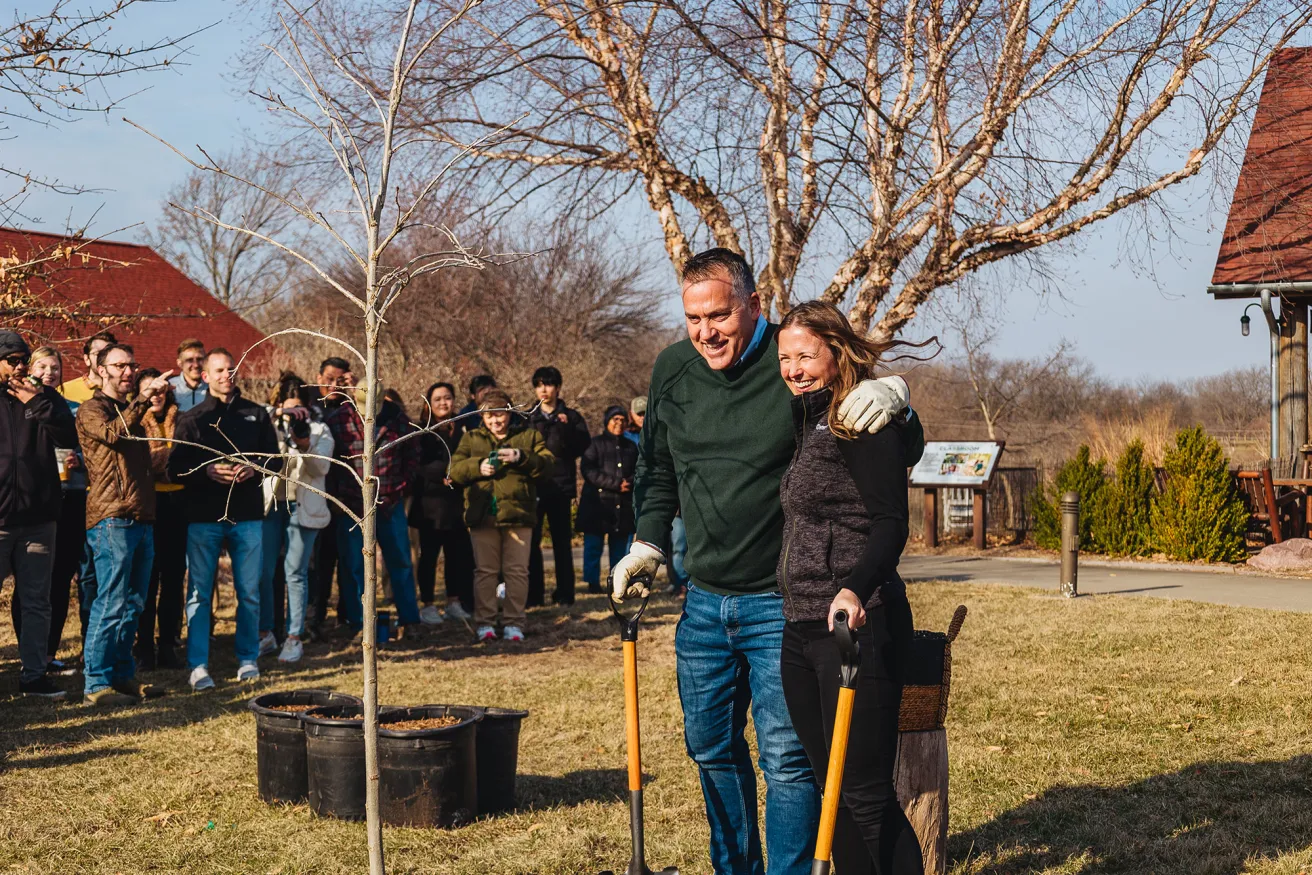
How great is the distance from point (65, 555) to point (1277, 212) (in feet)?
41.1

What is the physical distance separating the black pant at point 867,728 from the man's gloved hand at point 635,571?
24.7 inches

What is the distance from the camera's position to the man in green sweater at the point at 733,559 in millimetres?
3605

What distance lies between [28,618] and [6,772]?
5.26ft

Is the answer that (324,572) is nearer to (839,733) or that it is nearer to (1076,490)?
(839,733)

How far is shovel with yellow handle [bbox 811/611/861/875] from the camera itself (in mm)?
3191

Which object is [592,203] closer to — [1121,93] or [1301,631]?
[1121,93]

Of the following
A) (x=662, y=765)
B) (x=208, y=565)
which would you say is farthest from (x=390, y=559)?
(x=662, y=765)

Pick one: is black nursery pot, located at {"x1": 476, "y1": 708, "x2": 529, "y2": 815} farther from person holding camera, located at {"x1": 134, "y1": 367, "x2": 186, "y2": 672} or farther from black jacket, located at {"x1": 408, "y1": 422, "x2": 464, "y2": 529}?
black jacket, located at {"x1": 408, "y1": 422, "x2": 464, "y2": 529}

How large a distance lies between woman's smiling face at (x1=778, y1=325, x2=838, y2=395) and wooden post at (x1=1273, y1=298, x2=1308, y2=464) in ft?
45.0

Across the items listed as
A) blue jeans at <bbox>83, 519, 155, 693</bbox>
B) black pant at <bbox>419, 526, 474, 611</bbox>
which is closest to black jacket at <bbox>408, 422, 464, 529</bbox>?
black pant at <bbox>419, 526, 474, 611</bbox>

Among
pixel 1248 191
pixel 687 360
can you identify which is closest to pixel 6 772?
pixel 687 360

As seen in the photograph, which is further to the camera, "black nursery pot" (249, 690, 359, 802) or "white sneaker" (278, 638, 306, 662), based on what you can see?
"white sneaker" (278, 638, 306, 662)

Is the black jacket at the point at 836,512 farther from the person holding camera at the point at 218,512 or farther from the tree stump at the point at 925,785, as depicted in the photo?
the person holding camera at the point at 218,512

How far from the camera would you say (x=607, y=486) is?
11.7 m
